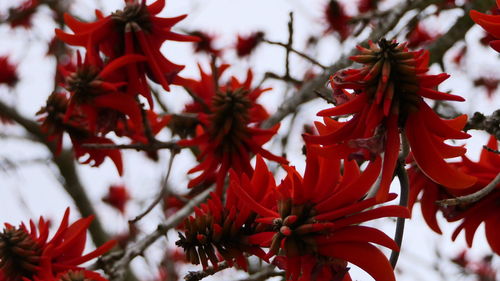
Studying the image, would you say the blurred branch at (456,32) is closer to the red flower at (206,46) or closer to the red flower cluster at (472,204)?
the red flower cluster at (472,204)

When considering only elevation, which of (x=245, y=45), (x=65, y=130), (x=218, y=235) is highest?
(x=245, y=45)

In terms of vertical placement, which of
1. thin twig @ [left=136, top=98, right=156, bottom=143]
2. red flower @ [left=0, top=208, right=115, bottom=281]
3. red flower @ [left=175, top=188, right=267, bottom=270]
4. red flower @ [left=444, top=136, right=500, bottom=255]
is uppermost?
thin twig @ [left=136, top=98, right=156, bottom=143]

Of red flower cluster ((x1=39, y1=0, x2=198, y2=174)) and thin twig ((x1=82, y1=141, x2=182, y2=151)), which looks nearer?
red flower cluster ((x1=39, y1=0, x2=198, y2=174))

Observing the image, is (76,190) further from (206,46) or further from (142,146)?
(142,146)

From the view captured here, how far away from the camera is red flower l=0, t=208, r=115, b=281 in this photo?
1173 millimetres

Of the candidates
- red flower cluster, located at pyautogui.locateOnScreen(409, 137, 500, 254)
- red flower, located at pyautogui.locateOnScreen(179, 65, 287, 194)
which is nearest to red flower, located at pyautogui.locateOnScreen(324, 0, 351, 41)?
red flower, located at pyautogui.locateOnScreen(179, 65, 287, 194)

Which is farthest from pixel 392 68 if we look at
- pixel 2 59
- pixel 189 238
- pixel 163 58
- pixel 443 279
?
pixel 2 59

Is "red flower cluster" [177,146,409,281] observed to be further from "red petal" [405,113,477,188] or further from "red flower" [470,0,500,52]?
"red flower" [470,0,500,52]

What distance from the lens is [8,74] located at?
387 cm

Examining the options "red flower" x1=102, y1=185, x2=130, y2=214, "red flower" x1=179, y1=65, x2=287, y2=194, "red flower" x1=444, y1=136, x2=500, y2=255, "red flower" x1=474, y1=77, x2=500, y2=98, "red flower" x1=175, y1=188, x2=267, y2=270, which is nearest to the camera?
"red flower" x1=175, y1=188, x2=267, y2=270

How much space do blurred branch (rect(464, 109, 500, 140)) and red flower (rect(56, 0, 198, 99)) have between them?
60 cm

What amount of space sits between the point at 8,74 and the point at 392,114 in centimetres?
353

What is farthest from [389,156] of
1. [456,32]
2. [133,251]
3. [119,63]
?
[456,32]

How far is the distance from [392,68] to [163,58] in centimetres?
59
